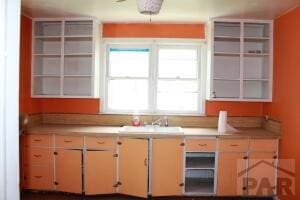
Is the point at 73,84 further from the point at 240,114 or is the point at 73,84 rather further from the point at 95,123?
the point at 240,114

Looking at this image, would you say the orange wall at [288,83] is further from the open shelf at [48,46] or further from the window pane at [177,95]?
the open shelf at [48,46]

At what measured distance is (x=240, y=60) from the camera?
3922 millimetres

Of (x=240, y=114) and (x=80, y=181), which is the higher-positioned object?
(x=240, y=114)

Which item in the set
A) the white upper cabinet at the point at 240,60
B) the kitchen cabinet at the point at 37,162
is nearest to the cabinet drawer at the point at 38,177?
the kitchen cabinet at the point at 37,162

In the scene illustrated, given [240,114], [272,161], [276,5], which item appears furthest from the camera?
[240,114]

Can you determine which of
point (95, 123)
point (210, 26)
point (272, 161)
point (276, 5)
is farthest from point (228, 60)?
point (95, 123)

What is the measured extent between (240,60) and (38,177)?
298 cm

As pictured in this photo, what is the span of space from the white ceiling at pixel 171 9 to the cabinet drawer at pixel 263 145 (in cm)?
154

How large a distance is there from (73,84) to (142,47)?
112 cm

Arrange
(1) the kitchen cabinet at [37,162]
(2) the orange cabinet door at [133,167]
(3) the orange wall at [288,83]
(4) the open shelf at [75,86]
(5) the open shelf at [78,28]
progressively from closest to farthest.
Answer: (3) the orange wall at [288,83] < (2) the orange cabinet door at [133,167] < (1) the kitchen cabinet at [37,162] < (5) the open shelf at [78,28] < (4) the open shelf at [75,86]

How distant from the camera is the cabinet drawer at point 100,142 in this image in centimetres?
364

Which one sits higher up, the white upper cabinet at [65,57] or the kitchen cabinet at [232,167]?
the white upper cabinet at [65,57]

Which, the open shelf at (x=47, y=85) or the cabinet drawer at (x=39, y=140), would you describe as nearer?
the cabinet drawer at (x=39, y=140)

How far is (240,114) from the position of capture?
4246 millimetres
